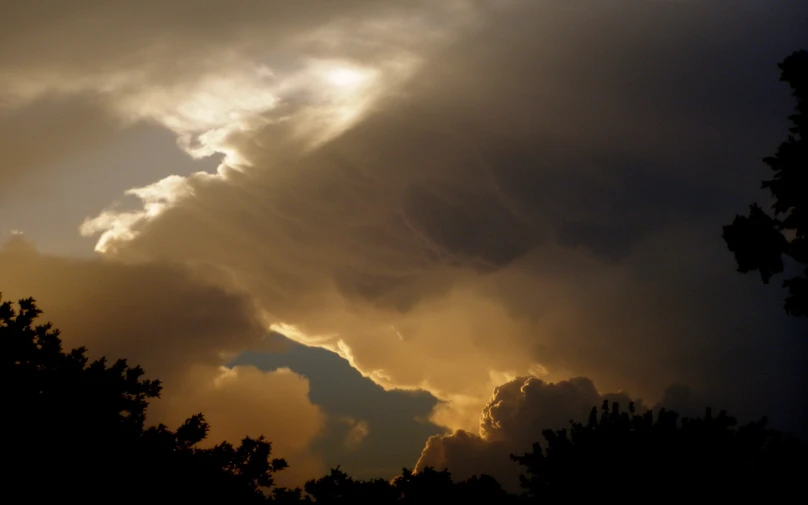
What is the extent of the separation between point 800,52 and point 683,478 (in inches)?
593

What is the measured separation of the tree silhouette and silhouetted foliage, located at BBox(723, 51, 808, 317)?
20264 mm

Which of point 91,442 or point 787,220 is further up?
point 787,220

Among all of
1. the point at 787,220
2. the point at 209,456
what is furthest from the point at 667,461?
the point at 209,456

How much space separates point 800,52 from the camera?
18.9m

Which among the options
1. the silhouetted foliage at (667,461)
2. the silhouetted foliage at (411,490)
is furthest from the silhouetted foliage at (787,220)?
the silhouetted foliage at (411,490)

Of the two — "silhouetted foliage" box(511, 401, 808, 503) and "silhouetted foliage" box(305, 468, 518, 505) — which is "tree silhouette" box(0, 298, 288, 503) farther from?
"silhouetted foliage" box(511, 401, 808, 503)

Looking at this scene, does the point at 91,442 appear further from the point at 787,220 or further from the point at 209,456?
the point at 787,220

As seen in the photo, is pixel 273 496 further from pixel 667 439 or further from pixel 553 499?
pixel 667 439

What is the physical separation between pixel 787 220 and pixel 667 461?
9949 mm

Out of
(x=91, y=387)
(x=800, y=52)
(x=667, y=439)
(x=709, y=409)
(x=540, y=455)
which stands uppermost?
(x=800, y=52)

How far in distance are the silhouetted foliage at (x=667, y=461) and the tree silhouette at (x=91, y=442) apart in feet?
40.9

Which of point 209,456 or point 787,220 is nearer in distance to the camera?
point 787,220

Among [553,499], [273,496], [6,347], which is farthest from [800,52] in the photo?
[6,347]

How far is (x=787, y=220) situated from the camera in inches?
750
